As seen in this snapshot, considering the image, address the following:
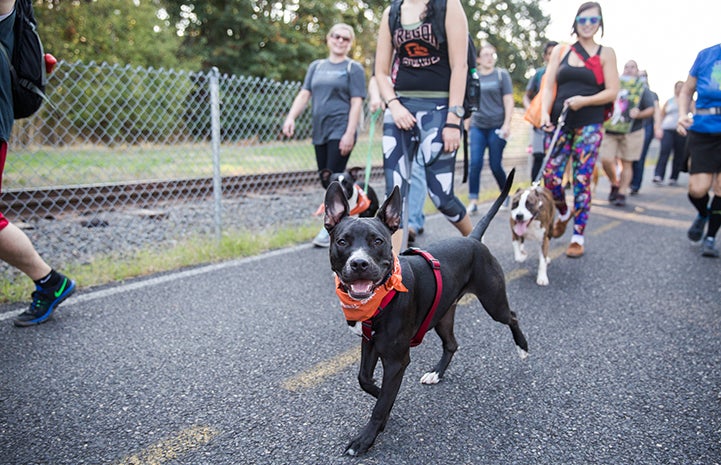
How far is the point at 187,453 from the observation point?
218 cm

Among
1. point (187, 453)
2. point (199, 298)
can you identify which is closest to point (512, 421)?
point (187, 453)

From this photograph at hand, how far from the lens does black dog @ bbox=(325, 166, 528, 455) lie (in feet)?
7.14

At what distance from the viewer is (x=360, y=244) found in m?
2.26

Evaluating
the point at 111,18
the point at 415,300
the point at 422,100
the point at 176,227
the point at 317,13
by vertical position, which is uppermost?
the point at 317,13

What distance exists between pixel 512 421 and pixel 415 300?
80 cm

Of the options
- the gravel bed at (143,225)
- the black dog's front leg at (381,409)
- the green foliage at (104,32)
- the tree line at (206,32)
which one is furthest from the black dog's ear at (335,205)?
the green foliage at (104,32)

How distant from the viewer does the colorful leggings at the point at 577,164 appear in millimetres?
5176

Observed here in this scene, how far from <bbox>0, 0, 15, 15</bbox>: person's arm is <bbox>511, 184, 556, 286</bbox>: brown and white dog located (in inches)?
164

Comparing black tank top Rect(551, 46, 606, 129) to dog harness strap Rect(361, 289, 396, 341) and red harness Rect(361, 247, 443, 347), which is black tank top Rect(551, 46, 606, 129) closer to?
red harness Rect(361, 247, 443, 347)

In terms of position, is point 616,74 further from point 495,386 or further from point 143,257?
point 143,257

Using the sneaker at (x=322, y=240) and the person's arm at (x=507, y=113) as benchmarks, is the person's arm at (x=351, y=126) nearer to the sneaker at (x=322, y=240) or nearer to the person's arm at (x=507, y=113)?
the sneaker at (x=322, y=240)

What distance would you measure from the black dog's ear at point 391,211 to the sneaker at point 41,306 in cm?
247

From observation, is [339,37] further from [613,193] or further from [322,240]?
A: [613,193]

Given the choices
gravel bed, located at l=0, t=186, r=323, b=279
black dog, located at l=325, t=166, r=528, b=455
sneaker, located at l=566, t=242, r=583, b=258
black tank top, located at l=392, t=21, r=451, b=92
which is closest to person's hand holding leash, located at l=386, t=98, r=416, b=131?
black tank top, located at l=392, t=21, r=451, b=92
